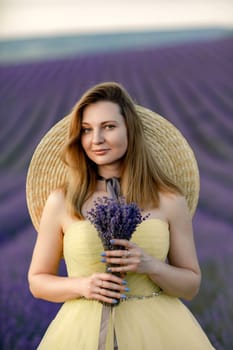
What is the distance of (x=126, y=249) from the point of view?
197 centimetres

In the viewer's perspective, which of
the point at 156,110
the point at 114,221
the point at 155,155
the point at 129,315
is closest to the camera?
the point at 114,221

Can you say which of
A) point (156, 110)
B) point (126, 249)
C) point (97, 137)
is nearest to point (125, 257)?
point (126, 249)

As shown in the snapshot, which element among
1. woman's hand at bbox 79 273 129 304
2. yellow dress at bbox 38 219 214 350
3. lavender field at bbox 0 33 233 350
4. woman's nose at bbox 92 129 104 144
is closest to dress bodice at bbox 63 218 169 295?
yellow dress at bbox 38 219 214 350

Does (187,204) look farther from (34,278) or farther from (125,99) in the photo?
(34,278)

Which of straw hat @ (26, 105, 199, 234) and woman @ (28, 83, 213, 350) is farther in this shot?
straw hat @ (26, 105, 199, 234)

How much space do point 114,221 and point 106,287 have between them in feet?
0.65

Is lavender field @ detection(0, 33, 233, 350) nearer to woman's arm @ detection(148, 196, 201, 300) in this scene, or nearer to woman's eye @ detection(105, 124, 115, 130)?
woman's arm @ detection(148, 196, 201, 300)

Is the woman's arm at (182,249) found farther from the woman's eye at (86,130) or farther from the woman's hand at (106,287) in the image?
the woman's eye at (86,130)

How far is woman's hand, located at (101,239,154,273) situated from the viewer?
76.5 inches

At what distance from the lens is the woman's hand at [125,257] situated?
194 cm

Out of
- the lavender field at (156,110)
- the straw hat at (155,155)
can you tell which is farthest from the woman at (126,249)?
the lavender field at (156,110)

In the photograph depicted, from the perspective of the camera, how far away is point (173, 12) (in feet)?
9.92

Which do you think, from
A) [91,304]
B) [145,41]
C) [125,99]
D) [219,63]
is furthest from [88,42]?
[91,304]

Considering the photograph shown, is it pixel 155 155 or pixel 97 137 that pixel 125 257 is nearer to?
pixel 97 137
